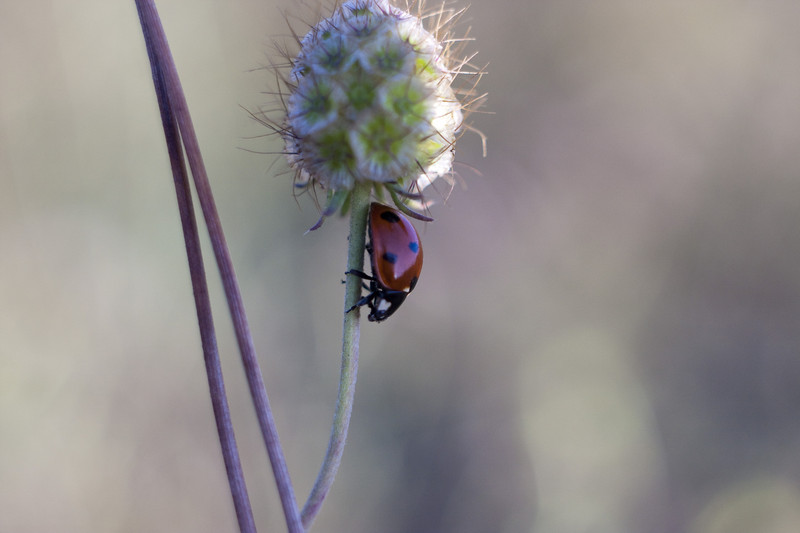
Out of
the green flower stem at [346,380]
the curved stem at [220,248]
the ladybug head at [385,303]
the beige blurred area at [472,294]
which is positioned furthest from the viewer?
the beige blurred area at [472,294]

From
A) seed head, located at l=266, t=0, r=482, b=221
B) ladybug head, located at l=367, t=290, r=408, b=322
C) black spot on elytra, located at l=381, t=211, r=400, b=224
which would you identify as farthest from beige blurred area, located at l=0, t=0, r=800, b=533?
seed head, located at l=266, t=0, r=482, b=221

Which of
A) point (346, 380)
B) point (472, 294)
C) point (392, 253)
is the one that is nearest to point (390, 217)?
point (392, 253)

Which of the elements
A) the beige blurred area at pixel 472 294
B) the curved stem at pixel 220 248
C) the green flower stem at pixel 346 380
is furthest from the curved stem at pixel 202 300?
the beige blurred area at pixel 472 294

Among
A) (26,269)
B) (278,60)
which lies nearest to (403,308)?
(278,60)

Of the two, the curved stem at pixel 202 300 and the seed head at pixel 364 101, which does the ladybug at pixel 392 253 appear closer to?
the seed head at pixel 364 101

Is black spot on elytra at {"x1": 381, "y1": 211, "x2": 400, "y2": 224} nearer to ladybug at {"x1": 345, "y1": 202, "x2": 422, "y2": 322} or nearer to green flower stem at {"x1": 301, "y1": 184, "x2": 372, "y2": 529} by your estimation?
ladybug at {"x1": 345, "y1": 202, "x2": 422, "y2": 322}

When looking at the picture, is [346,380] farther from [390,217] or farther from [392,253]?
[392,253]

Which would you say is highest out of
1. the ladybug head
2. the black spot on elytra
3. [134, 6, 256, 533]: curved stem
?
the ladybug head

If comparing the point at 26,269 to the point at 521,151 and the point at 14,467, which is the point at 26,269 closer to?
the point at 14,467
